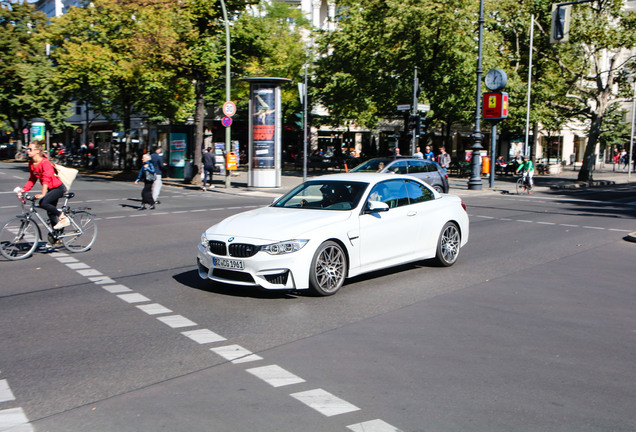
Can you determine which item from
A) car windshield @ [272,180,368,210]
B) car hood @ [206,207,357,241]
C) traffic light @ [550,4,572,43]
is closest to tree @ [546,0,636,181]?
traffic light @ [550,4,572,43]

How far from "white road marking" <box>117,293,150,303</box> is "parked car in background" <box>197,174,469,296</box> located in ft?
2.47

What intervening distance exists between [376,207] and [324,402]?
415 cm

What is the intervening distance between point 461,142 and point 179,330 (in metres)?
59.6

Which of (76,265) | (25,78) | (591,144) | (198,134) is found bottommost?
(76,265)

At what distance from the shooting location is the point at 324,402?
4.51 metres

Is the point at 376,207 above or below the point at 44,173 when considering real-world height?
below

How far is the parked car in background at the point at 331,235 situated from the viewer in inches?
295

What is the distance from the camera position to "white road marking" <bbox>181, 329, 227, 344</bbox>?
6.03m

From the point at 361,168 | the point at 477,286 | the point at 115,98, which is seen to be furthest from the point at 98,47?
the point at 477,286

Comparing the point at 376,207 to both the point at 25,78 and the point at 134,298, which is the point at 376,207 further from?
the point at 25,78

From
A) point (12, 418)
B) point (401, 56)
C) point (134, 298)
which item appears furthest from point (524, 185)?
point (12, 418)

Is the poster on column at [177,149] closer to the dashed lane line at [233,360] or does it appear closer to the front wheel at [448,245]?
the dashed lane line at [233,360]

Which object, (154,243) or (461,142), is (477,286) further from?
(461,142)

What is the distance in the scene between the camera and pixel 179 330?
20.9ft
